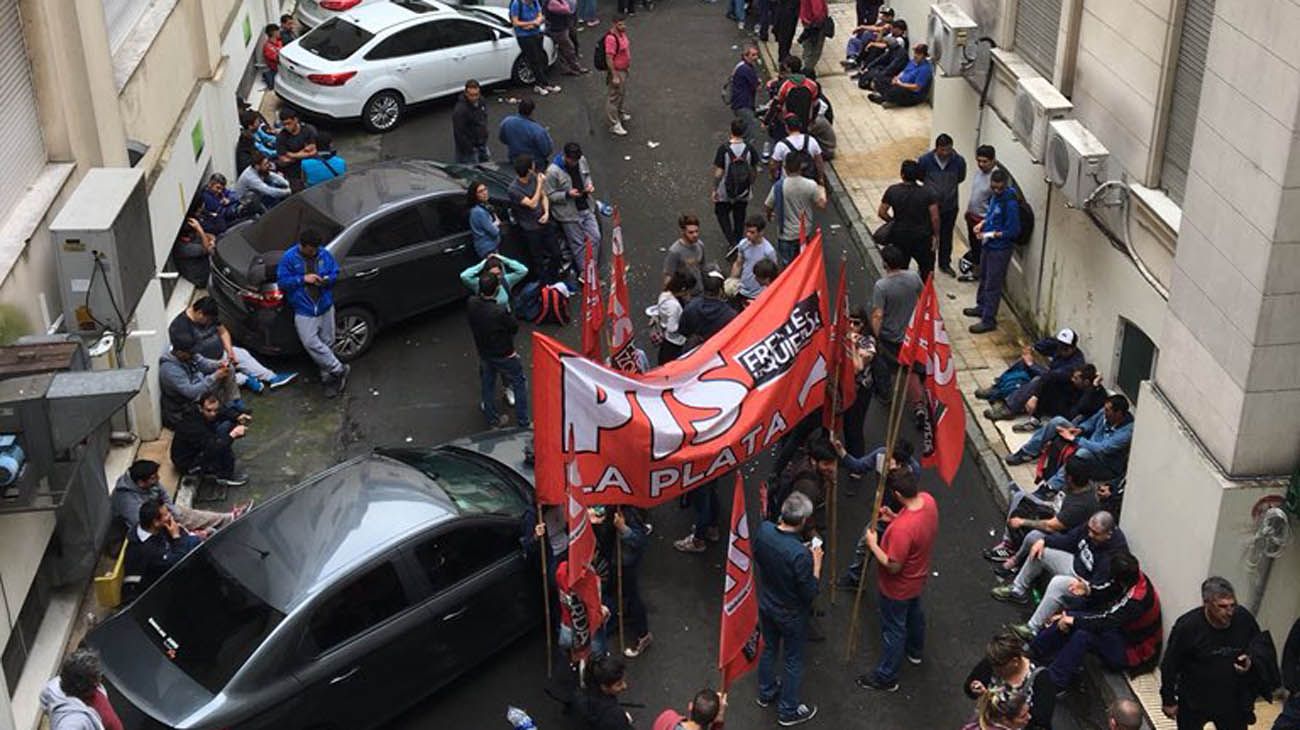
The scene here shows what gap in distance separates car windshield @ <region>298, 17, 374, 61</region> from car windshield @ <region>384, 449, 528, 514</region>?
34.7ft

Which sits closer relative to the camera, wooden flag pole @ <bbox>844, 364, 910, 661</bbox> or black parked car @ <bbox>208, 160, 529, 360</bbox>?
wooden flag pole @ <bbox>844, 364, 910, 661</bbox>

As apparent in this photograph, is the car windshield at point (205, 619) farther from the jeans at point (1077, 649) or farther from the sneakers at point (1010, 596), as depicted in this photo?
the sneakers at point (1010, 596)

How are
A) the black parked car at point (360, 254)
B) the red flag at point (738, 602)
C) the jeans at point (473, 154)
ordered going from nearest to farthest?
the red flag at point (738, 602), the black parked car at point (360, 254), the jeans at point (473, 154)

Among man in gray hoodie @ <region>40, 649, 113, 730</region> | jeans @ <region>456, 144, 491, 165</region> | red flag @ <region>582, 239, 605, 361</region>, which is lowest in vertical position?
jeans @ <region>456, 144, 491, 165</region>

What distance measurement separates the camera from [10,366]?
10.4 meters

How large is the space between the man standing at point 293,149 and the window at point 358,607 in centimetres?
885

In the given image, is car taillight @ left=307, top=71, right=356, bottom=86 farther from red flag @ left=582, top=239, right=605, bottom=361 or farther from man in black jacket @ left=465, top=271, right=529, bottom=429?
red flag @ left=582, top=239, right=605, bottom=361

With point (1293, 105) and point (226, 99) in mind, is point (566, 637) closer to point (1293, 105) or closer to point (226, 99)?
point (1293, 105)

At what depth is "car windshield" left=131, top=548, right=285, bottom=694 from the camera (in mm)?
10312

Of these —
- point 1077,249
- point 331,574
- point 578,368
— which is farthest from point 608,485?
point 1077,249

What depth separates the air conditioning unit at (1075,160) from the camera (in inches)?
557

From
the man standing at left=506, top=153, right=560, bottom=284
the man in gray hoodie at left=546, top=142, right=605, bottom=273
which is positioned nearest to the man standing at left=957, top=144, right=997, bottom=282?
the man in gray hoodie at left=546, top=142, right=605, bottom=273

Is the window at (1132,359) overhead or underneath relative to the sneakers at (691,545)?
overhead

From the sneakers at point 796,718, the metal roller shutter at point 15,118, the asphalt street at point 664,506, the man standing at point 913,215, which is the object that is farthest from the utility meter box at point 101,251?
the man standing at point 913,215
